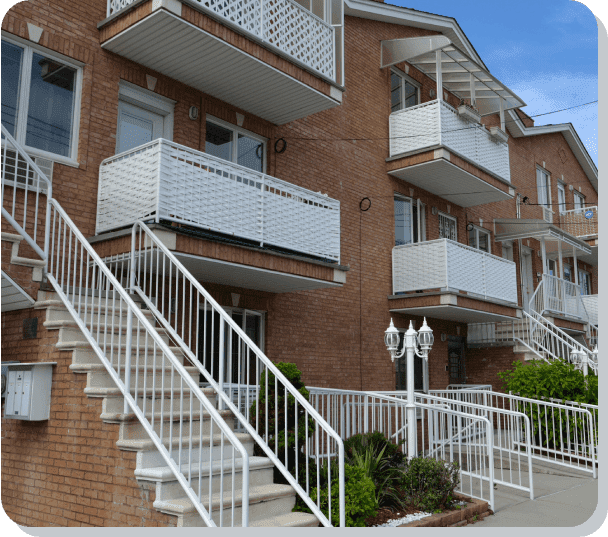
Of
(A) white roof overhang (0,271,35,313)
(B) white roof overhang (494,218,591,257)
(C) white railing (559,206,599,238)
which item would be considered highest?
(C) white railing (559,206,599,238)

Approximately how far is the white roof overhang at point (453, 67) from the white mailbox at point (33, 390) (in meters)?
11.3

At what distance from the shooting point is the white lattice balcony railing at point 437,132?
1448cm

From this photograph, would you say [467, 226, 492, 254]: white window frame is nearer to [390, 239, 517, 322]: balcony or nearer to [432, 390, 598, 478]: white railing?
[390, 239, 517, 322]: balcony

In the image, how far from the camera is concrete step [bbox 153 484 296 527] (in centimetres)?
557

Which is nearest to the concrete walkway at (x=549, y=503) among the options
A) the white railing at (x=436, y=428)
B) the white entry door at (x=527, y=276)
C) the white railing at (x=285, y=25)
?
the white railing at (x=436, y=428)

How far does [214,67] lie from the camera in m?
10.2

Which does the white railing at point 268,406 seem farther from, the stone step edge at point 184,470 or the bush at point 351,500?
the stone step edge at point 184,470

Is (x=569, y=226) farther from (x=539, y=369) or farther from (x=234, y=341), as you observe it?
(x=234, y=341)

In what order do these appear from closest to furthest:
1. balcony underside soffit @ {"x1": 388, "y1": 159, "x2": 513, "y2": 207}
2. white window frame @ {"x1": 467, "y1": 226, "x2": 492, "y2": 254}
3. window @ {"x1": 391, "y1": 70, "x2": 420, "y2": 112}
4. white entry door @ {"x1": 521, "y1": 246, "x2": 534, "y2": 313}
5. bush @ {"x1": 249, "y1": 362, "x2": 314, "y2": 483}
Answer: bush @ {"x1": 249, "y1": 362, "x2": 314, "y2": 483} → balcony underside soffit @ {"x1": 388, "y1": 159, "x2": 513, "y2": 207} → window @ {"x1": 391, "y1": 70, "x2": 420, "y2": 112} → white window frame @ {"x1": 467, "y1": 226, "x2": 492, "y2": 254} → white entry door @ {"x1": 521, "y1": 246, "x2": 534, "y2": 313}

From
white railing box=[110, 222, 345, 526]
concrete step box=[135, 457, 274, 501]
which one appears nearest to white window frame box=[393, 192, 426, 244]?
white railing box=[110, 222, 345, 526]

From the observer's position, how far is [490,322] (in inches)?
674

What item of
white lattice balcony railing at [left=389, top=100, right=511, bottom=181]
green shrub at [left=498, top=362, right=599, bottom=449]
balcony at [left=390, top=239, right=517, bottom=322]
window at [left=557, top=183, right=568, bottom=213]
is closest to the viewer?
green shrub at [left=498, top=362, right=599, bottom=449]

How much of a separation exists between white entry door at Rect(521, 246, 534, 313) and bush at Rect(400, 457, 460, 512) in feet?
44.5

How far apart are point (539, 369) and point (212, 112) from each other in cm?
852
